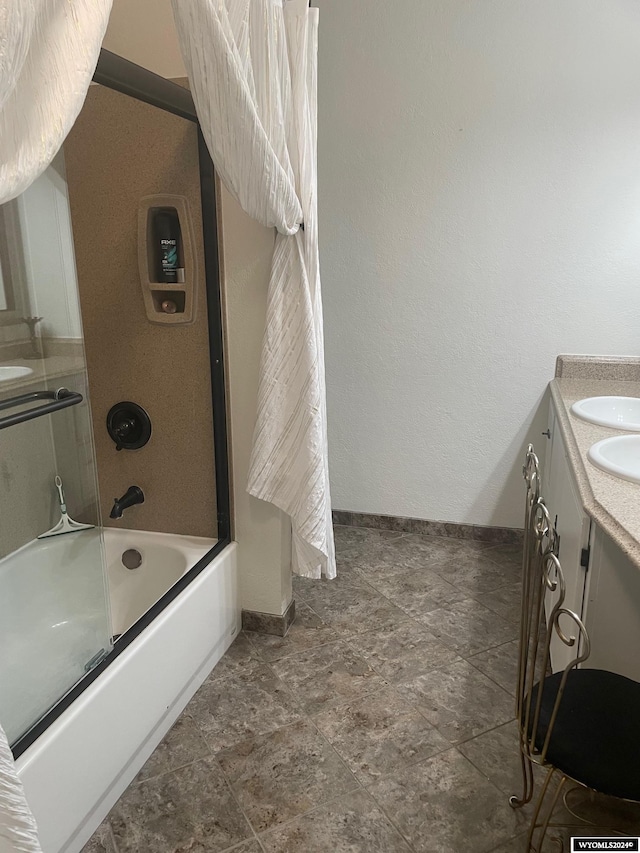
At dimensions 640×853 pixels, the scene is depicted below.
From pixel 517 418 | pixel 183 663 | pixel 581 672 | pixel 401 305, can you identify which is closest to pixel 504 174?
pixel 401 305

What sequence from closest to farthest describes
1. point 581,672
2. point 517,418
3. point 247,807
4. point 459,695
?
1. point 581,672
2. point 247,807
3. point 459,695
4. point 517,418

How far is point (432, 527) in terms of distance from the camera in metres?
3.10

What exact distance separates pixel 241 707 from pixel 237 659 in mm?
253

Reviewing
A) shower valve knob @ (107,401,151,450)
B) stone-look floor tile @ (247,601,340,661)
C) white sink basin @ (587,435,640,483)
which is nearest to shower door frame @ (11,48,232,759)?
shower valve knob @ (107,401,151,450)

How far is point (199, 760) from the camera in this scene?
1.70 metres

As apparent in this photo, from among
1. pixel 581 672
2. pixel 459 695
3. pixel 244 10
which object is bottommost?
pixel 459 695

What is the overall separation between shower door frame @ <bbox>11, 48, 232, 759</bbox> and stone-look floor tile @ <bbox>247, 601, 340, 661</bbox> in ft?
1.26

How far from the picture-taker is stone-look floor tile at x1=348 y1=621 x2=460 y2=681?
2.08 m

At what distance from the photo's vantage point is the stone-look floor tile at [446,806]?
1449 millimetres

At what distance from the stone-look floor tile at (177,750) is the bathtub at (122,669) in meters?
0.02

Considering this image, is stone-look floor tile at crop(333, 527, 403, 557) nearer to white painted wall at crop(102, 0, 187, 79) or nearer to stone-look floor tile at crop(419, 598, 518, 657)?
stone-look floor tile at crop(419, 598, 518, 657)

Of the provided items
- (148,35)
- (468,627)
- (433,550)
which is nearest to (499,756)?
(468,627)

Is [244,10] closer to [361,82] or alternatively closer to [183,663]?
[361,82]

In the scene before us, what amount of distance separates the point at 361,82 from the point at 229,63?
1672 millimetres
